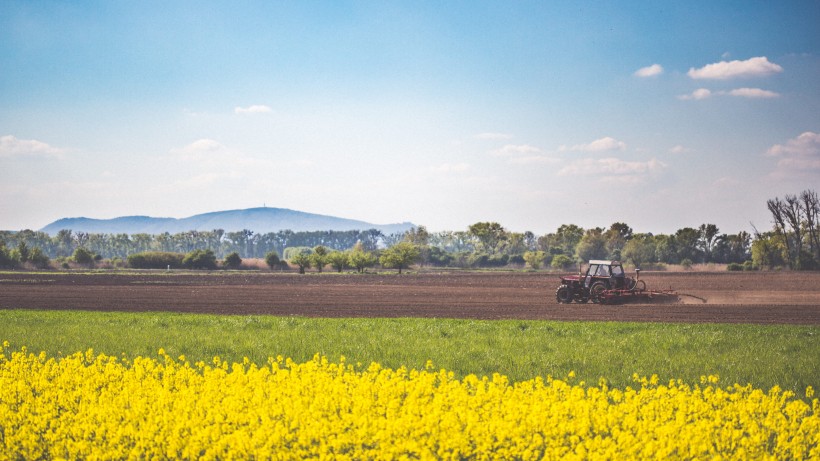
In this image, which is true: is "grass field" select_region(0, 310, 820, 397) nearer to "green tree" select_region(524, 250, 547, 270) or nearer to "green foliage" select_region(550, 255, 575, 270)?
"green foliage" select_region(550, 255, 575, 270)

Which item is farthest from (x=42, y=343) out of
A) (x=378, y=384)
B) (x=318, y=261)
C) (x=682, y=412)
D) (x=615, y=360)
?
(x=318, y=261)

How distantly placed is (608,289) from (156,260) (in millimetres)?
102964

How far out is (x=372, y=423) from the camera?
842 centimetres

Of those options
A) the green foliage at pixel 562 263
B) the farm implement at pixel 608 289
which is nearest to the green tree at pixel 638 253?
the green foliage at pixel 562 263

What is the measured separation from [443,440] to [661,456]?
2328 millimetres

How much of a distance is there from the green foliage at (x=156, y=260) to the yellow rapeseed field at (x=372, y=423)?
117m

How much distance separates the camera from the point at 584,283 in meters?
40.8

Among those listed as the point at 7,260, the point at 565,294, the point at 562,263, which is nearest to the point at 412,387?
the point at 565,294

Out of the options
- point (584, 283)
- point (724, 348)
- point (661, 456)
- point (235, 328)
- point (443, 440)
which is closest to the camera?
point (661, 456)

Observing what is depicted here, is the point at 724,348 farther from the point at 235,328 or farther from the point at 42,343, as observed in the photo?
the point at 42,343

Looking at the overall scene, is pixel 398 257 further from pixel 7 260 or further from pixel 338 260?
pixel 7 260

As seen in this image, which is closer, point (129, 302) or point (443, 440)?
point (443, 440)

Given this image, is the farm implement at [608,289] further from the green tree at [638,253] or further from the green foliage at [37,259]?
the green foliage at [37,259]

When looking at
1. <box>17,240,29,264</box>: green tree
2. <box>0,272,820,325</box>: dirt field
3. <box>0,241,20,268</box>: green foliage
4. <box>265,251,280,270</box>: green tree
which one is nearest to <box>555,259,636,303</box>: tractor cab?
<box>0,272,820,325</box>: dirt field
